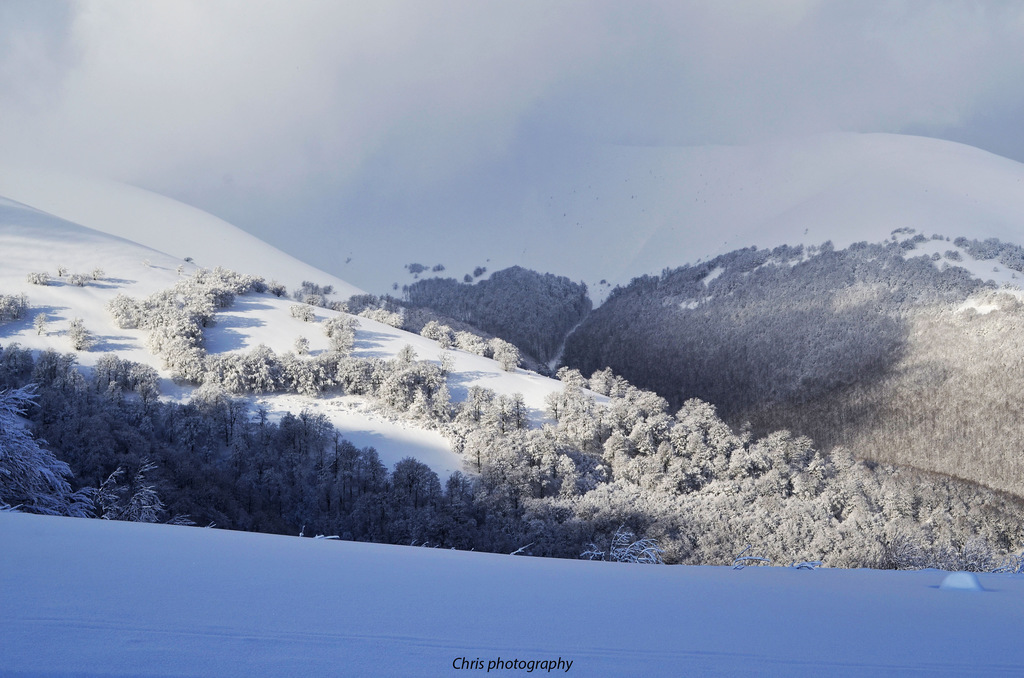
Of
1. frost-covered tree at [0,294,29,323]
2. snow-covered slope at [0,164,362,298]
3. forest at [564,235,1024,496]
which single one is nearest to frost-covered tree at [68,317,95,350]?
frost-covered tree at [0,294,29,323]

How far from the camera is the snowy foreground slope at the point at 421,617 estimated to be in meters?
2.13

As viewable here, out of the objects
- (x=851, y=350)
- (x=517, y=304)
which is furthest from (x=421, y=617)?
(x=517, y=304)

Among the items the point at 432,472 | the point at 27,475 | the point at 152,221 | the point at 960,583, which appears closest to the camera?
the point at 960,583

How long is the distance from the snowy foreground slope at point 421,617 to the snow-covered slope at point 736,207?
47742 mm

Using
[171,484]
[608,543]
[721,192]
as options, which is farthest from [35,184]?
[721,192]

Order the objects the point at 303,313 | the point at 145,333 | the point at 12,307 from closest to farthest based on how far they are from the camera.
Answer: the point at 12,307 → the point at 145,333 → the point at 303,313

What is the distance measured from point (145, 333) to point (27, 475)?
12.3m

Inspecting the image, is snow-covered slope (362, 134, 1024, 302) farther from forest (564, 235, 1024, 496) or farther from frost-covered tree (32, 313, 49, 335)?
frost-covered tree (32, 313, 49, 335)

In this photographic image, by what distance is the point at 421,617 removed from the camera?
8.61ft

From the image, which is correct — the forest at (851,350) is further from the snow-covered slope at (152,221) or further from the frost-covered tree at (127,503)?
the frost-covered tree at (127,503)

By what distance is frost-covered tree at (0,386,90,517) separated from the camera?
7789 mm

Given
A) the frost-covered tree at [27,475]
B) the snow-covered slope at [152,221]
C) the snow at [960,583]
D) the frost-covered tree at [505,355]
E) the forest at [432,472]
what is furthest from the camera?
the snow-covered slope at [152,221]

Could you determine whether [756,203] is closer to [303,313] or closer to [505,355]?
[505,355]

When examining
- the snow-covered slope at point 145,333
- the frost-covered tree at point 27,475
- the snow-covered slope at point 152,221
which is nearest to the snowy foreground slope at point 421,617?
the frost-covered tree at point 27,475
